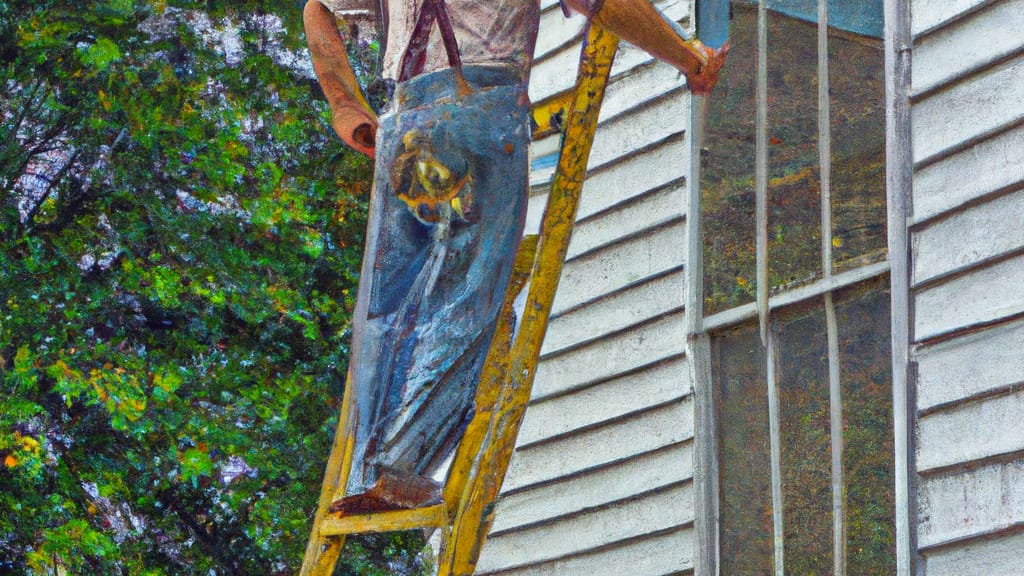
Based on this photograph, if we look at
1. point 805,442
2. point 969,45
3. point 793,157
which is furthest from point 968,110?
point 805,442

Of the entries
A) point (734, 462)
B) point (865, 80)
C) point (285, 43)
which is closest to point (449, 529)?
point (734, 462)

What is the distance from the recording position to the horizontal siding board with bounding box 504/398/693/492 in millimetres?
5492

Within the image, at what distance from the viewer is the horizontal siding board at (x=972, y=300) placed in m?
4.45

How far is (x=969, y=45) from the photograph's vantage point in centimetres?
469

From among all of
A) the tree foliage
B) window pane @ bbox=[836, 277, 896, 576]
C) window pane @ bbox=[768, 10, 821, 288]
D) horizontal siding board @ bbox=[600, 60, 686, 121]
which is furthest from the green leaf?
window pane @ bbox=[836, 277, 896, 576]

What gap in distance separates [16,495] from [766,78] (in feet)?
18.0

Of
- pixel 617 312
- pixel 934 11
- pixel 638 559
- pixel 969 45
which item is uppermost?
pixel 934 11

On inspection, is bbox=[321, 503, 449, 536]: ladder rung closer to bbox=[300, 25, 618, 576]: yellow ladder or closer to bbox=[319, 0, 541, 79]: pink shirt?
bbox=[300, 25, 618, 576]: yellow ladder

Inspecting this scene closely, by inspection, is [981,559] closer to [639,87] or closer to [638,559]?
[638,559]

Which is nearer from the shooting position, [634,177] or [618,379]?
[618,379]

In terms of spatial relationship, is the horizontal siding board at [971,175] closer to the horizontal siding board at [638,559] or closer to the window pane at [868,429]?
the window pane at [868,429]

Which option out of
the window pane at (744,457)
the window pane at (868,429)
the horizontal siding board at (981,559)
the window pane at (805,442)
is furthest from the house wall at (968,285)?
the window pane at (744,457)

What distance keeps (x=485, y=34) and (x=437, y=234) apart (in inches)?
20.9

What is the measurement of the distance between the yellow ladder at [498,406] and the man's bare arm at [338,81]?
0.60 metres
